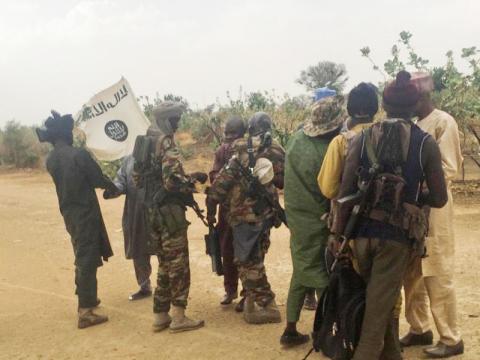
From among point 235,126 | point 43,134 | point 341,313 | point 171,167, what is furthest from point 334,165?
point 43,134

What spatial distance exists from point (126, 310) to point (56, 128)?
6.05 ft

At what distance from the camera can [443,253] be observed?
11.9 feet

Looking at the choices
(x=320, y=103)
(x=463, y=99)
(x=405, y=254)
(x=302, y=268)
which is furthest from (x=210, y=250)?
(x=463, y=99)

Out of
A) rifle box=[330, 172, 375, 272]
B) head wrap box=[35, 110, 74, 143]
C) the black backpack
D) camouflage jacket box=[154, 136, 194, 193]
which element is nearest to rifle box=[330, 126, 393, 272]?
rifle box=[330, 172, 375, 272]

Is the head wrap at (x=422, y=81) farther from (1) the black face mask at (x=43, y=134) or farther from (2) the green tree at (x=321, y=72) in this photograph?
(2) the green tree at (x=321, y=72)

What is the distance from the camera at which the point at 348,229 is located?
326 cm

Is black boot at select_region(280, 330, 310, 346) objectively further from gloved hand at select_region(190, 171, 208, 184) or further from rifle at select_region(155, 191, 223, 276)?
gloved hand at select_region(190, 171, 208, 184)

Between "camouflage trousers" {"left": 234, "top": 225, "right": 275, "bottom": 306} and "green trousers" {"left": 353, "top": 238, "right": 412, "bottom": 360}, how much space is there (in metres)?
1.42

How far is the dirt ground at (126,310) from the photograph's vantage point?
4328 millimetres

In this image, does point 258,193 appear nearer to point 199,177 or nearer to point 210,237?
point 199,177

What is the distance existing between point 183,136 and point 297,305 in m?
19.8

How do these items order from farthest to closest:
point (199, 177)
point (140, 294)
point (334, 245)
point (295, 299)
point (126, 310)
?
point (140, 294)
point (126, 310)
point (199, 177)
point (295, 299)
point (334, 245)

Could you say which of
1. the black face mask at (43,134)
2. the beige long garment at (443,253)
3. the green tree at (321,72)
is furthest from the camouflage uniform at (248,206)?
the green tree at (321,72)

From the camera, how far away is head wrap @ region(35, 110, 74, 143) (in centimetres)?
509
